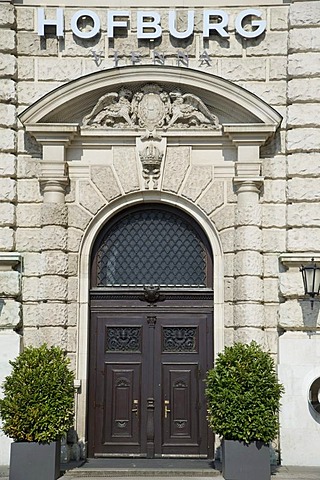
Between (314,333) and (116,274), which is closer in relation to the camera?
(314,333)

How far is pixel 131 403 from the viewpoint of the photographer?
13.7m

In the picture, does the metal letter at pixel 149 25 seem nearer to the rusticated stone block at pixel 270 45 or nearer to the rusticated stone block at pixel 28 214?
the rusticated stone block at pixel 270 45

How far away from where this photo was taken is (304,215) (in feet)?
44.0

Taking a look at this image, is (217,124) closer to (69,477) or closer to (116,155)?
(116,155)

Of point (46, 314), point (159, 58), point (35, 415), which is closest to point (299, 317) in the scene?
point (46, 314)

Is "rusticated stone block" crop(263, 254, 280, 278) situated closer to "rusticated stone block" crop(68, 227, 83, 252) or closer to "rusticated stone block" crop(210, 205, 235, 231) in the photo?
"rusticated stone block" crop(210, 205, 235, 231)

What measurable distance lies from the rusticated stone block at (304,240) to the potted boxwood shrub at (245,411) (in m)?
2.14

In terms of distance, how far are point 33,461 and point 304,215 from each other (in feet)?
19.2

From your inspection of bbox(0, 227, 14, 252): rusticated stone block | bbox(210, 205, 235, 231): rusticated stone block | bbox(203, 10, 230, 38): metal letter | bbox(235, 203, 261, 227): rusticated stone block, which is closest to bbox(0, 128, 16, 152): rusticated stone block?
bbox(0, 227, 14, 252): rusticated stone block

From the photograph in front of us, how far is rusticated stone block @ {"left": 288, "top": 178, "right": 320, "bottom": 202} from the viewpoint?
13.4 m

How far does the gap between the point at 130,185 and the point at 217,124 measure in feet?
6.04

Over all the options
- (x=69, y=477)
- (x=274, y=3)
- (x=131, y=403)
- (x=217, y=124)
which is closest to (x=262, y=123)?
(x=217, y=124)

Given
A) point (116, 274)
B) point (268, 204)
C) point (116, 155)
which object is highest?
point (116, 155)

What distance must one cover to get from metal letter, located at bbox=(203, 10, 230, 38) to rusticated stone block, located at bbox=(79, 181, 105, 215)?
3297mm
